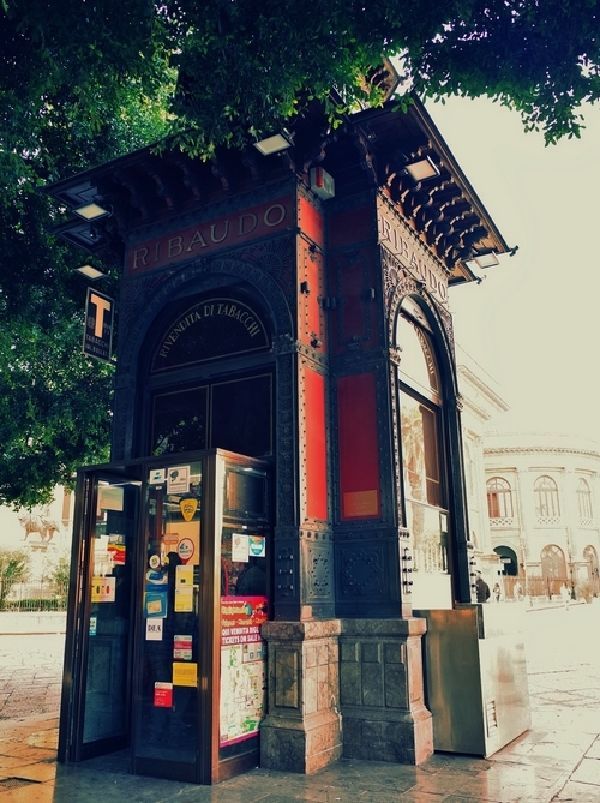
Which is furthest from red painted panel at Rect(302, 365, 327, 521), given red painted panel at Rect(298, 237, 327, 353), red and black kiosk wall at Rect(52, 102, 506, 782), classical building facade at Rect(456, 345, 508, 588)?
classical building facade at Rect(456, 345, 508, 588)

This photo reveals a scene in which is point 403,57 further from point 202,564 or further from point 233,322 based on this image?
point 202,564

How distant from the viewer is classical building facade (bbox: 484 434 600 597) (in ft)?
193

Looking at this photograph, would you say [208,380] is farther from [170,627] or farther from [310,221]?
[170,627]

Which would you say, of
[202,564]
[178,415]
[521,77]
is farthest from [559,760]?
[521,77]

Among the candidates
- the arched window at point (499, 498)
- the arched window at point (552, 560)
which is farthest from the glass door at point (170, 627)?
the arched window at point (552, 560)

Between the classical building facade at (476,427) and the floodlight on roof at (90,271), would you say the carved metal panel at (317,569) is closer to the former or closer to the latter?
the floodlight on roof at (90,271)

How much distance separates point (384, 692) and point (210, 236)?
511 cm

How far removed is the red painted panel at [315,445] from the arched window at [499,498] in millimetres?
55161

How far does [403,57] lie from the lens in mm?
5867

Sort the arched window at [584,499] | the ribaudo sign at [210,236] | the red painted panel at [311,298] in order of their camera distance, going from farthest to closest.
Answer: the arched window at [584,499], the ribaudo sign at [210,236], the red painted panel at [311,298]

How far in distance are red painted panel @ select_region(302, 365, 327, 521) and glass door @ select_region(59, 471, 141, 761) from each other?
1893 millimetres

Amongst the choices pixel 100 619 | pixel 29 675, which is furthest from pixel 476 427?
pixel 100 619

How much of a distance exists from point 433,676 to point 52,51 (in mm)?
6710

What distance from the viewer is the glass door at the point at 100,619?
683 centimetres
